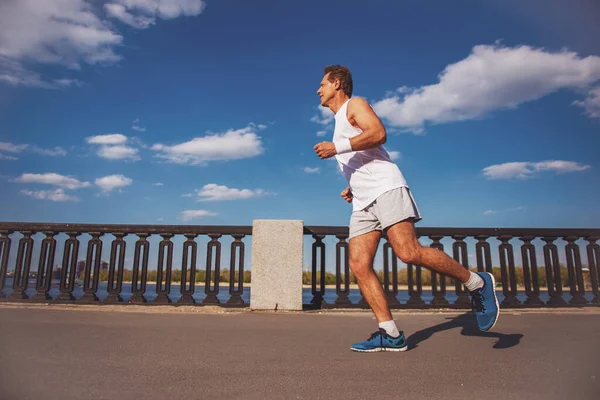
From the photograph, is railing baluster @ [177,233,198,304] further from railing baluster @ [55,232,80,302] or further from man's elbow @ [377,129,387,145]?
man's elbow @ [377,129,387,145]

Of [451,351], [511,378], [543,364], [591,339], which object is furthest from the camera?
[591,339]

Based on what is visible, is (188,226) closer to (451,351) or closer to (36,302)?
(36,302)

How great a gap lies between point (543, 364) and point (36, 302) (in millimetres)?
6376

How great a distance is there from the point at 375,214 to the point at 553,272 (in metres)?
4.73

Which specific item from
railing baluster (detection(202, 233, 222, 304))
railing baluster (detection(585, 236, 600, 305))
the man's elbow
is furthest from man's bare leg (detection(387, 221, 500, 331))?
railing baluster (detection(585, 236, 600, 305))

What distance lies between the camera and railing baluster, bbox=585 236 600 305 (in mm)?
6121

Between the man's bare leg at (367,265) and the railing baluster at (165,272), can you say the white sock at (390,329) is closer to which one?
the man's bare leg at (367,265)

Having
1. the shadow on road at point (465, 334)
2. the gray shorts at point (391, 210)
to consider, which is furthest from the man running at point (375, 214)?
the shadow on road at point (465, 334)

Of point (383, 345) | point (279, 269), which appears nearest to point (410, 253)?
point (383, 345)

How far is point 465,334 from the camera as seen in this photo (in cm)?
358

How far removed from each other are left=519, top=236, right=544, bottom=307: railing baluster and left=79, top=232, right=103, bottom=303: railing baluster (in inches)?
250

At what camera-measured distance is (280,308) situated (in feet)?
18.0

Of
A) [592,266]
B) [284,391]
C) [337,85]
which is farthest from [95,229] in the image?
[592,266]

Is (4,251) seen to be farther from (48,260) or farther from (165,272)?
(165,272)
